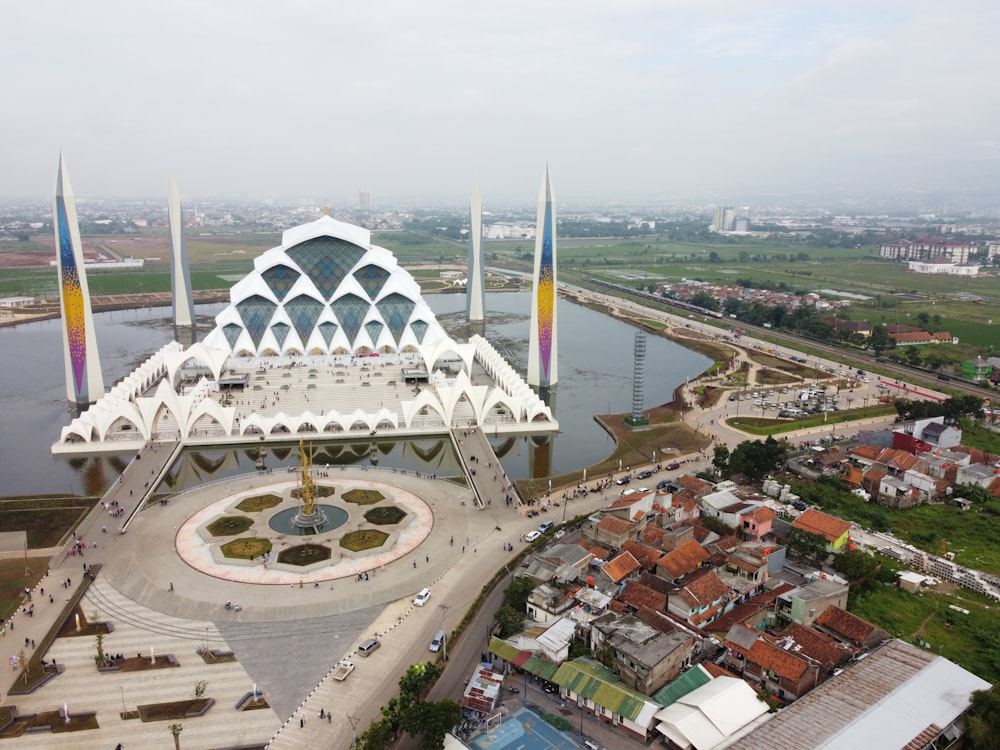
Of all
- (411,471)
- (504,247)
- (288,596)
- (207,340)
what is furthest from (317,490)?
(504,247)

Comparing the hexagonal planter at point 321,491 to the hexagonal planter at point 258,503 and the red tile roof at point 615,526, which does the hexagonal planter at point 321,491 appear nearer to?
the hexagonal planter at point 258,503

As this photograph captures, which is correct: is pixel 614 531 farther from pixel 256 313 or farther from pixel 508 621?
pixel 256 313

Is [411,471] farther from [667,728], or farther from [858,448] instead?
[858,448]

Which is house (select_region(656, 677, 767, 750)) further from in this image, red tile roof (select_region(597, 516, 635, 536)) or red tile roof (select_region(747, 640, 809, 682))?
red tile roof (select_region(597, 516, 635, 536))


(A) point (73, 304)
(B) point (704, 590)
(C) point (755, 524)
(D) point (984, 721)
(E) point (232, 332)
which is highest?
(A) point (73, 304)

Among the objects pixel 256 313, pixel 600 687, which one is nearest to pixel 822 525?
pixel 600 687

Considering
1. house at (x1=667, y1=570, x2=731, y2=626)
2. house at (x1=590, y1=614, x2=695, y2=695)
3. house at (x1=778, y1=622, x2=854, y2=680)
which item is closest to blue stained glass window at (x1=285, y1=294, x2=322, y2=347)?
house at (x1=667, y1=570, x2=731, y2=626)
